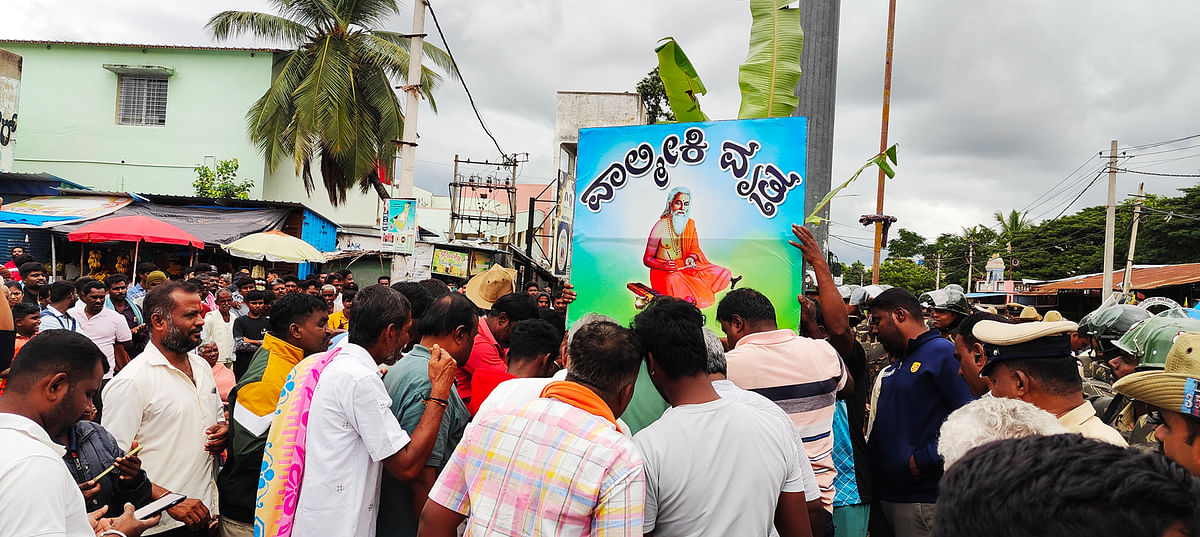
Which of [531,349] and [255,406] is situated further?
[255,406]

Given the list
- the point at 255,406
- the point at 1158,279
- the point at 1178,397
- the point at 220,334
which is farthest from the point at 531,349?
the point at 1158,279

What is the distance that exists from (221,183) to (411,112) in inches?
582

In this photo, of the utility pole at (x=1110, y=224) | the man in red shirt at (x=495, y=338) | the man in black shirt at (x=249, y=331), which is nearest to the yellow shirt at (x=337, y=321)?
the man in black shirt at (x=249, y=331)

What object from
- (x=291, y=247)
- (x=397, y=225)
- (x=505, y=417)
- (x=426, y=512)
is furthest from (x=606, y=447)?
(x=291, y=247)

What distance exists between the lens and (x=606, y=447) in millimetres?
2195

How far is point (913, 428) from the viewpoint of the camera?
397 centimetres

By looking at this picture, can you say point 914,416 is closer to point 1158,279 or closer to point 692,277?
point 692,277

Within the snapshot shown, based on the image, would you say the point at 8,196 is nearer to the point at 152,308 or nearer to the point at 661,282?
the point at 152,308

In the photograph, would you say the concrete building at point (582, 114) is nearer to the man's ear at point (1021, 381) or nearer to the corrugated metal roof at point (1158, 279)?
the corrugated metal roof at point (1158, 279)

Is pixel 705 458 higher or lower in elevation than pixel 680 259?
lower

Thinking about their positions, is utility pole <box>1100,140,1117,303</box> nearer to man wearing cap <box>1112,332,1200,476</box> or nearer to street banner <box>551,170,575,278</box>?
street banner <box>551,170,575,278</box>

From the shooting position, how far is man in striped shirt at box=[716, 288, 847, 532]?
11.3 ft

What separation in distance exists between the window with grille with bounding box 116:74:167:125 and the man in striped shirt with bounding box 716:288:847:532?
26648 mm

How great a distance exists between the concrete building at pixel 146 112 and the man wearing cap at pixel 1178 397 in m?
25.5
